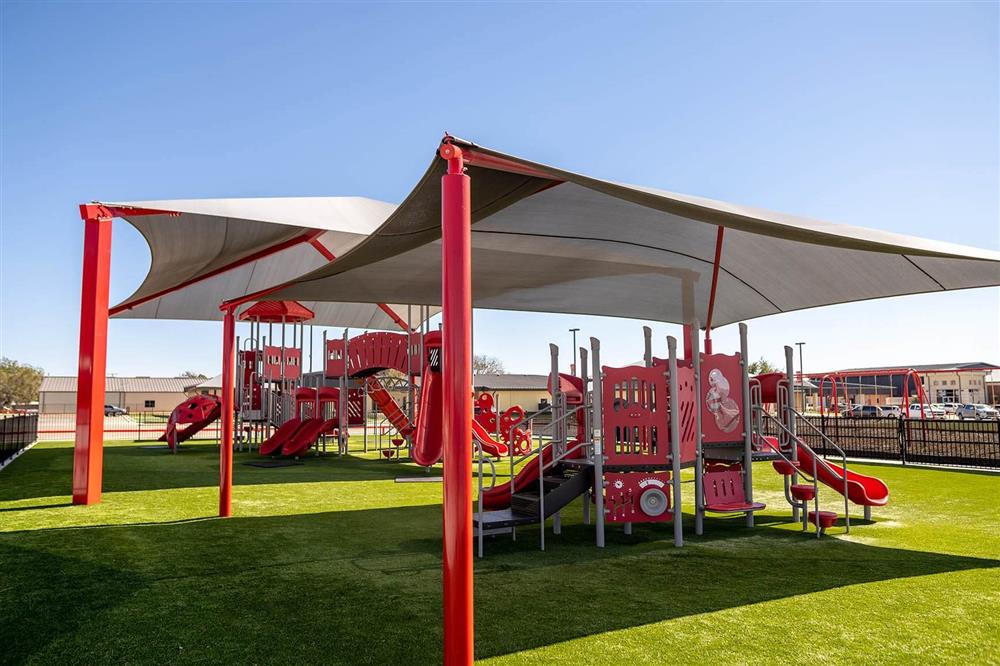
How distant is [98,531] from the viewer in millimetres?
8203

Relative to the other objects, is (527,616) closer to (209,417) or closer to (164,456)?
(164,456)

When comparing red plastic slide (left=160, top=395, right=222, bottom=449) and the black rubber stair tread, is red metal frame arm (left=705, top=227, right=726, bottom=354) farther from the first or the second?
red plastic slide (left=160, top=395, right=222, bottom=449)

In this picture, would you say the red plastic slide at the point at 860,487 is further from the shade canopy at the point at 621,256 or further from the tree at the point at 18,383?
the tree at the point at 18,383

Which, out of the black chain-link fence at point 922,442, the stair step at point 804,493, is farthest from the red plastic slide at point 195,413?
the stair step at point 804,493

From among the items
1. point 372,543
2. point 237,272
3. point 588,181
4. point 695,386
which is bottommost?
point 372,543

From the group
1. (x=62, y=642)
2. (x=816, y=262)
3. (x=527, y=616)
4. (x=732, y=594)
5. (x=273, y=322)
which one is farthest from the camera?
(x=273, y=322)

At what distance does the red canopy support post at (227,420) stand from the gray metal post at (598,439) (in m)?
4.76

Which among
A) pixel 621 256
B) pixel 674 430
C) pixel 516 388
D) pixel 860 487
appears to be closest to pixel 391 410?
pixel 621 256

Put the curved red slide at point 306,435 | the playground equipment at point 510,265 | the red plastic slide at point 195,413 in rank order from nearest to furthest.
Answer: the playground equipment at point 510,265, the curved red slide at point 306,435, the red plastic slide at point 195,413

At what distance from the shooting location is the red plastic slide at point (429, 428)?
43.2ft

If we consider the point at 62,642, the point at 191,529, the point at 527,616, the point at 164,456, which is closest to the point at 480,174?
the point at 527,616

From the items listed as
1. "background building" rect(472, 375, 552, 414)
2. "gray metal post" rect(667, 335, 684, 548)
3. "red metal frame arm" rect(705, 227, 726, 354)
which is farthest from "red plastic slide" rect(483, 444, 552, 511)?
"background building" rect(472, 375, 552, 414)

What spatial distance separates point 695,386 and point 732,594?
3270 millimetres

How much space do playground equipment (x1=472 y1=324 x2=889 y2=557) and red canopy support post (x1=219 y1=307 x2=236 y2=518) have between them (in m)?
3.55
